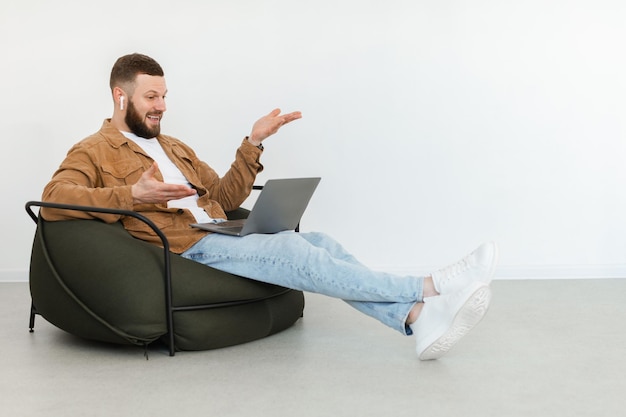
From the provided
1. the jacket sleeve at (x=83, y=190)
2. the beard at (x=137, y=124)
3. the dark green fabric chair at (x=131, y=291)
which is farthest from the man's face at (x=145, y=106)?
the dark green fabric chair at (x=131, y=291)

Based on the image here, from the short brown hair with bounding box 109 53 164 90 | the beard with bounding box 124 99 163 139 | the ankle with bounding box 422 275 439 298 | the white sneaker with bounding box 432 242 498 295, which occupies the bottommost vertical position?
the ankle with bounding box 422 275 439 298

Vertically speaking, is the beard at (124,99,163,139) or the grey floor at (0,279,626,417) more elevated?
the beard at (124,99,163,139)

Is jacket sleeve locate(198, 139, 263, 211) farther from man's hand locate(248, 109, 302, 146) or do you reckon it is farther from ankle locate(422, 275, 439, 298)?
ankle locate(422, 275, 439, 298)

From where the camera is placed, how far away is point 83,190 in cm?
312

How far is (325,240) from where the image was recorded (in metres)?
3.37

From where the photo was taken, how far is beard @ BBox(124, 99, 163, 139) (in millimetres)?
3539

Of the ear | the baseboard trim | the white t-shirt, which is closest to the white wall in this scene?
the baseboard trim

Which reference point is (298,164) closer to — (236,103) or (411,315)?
(236,103)

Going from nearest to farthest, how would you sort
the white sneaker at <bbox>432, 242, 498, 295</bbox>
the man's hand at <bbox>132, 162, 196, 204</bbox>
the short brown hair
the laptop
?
the white sneaker at <bbox>432, 242, 498, 295</bbox>, the man's hand at <bbox>132, 162, 196, 204</bbox>, the laptop, the short brown hair

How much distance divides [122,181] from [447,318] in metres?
1.51

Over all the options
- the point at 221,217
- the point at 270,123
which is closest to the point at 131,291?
the point at 221,217

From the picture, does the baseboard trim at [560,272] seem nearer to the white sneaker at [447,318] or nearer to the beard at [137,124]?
the beard at [137,124]

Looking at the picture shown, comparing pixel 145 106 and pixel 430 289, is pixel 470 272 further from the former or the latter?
pixel 145 106

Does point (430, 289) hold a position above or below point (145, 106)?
below
